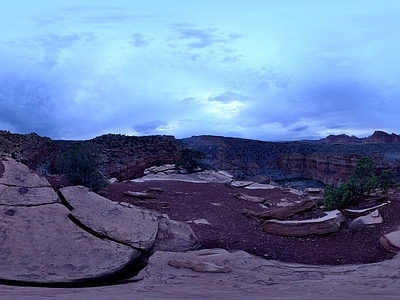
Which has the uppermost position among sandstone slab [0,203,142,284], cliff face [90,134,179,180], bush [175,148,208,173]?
cliff face [90,134,179,180]

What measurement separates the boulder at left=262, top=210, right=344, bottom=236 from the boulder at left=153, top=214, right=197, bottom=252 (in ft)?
6.95

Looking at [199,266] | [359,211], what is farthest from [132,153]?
[199,266]

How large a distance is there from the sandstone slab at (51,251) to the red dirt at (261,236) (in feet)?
7.60

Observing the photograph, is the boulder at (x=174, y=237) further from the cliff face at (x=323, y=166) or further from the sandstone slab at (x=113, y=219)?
the cliff face at (x=323, y=166)

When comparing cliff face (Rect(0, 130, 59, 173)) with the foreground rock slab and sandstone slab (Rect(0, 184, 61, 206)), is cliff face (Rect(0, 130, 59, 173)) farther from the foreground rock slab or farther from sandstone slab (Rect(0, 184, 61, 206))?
the foreground rock slab

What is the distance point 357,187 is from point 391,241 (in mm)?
4137

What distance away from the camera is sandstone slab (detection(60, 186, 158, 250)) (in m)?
7.48

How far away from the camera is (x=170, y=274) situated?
621 cm

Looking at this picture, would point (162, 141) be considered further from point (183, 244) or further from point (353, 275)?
point (353, 275)

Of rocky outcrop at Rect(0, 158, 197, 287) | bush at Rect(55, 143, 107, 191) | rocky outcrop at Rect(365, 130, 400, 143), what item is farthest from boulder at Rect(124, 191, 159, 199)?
rocky outcrop at Rect(365, 130, 400, 143)

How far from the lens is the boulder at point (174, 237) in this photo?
7914mm

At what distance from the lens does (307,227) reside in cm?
962

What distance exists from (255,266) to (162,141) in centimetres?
2956

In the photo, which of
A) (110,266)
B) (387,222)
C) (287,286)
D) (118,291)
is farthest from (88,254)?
(387,222)
